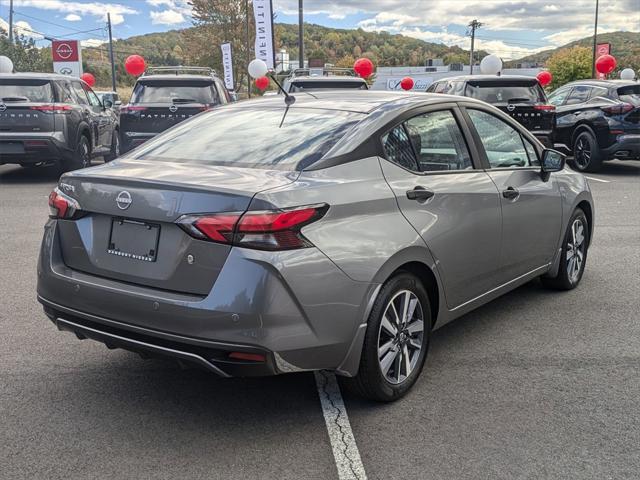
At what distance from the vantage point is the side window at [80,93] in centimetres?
1242

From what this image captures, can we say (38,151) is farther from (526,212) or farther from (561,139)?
(561,139)

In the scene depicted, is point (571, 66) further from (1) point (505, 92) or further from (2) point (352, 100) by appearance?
(2) point (352, 100)

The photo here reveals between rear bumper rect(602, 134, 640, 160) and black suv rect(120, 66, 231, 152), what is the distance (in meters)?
7.17

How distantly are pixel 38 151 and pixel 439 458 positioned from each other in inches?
393

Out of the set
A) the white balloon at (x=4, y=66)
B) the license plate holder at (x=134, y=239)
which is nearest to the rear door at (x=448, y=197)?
the license plate holder at (x=134, y=239)

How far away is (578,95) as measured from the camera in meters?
13.8

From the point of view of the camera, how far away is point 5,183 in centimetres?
1200

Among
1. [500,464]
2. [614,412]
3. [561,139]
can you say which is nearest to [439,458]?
[500,464]

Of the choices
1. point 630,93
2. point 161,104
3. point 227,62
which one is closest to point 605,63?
point 630,93

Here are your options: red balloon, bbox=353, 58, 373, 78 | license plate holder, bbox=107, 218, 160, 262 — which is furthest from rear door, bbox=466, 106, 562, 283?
red balloon, bbox=353, 58, 373, 78

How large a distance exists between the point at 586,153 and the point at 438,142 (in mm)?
10306

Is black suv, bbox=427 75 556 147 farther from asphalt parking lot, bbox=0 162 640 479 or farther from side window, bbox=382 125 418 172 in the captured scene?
side window, bbox=382 125 418 172

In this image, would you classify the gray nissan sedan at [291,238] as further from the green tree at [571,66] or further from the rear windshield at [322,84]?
the green tree at [571,66]

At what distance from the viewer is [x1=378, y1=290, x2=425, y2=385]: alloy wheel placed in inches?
137
